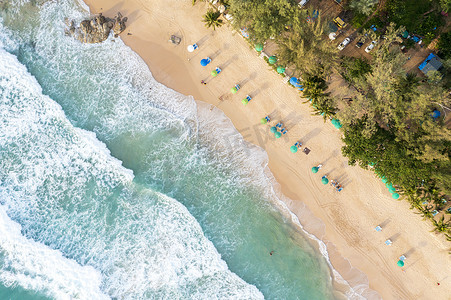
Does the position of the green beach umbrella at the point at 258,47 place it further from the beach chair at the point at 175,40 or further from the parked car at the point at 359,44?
the parked car at the point at 359,44

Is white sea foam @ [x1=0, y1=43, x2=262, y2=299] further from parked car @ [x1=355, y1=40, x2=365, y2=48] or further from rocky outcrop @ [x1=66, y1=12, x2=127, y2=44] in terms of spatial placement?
parked car @ [x1=355, y1=40, x2=365, y2=48]

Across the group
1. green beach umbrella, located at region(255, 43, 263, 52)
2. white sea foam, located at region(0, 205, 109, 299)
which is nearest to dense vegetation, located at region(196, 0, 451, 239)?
green beach umbrella, located at region(255, 43, 263, 52)

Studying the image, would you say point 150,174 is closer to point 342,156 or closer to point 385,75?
point 342,156

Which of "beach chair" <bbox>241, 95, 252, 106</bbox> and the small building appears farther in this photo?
"beach chair" <bbox>241, 95, 252, 106</bbox>

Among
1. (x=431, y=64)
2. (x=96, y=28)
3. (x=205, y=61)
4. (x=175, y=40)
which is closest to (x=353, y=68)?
(x=431, y=64)

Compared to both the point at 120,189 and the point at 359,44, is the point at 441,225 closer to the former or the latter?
the point at 359,44
